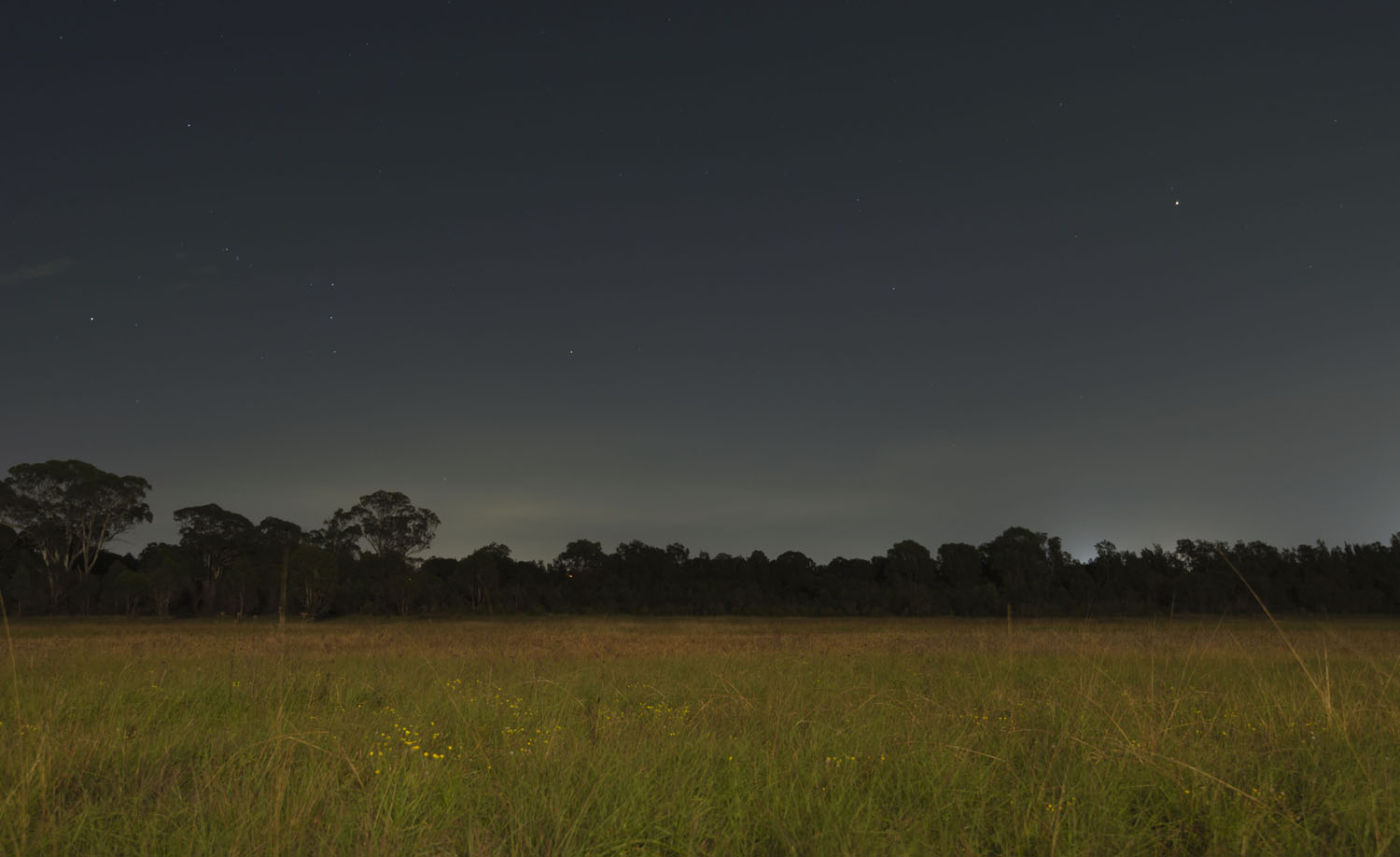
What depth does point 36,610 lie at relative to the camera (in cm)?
5597

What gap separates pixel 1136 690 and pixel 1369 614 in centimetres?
7215

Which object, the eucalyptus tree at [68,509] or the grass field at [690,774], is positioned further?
the eucalyptus tree at [68,509]

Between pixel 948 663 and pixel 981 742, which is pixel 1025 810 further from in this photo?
pixel 948 663

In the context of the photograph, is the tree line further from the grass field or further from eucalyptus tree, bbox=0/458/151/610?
the grass field

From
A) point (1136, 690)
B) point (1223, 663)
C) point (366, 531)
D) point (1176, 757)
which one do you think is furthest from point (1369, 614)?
point (366, 531)

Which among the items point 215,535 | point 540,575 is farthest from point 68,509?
point 540,575

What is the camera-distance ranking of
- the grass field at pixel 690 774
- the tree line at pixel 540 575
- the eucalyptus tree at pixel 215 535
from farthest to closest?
the eucalyptus tree at pixel 215 535, the tree line at pixel 540 575, the grass field at pixel 690 774

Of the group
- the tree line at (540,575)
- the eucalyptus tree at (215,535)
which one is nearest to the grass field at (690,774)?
the tree line at (540,575)

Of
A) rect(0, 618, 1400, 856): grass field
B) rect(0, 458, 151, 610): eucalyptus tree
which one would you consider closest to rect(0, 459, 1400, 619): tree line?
rect(0, 458, 151, 610): eucalyptus tree

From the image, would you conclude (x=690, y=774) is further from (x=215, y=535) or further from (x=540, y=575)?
(x=215, y=535)

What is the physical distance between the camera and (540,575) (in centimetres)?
7250

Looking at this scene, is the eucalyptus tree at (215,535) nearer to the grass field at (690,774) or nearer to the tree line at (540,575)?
the tree line at (540,575)

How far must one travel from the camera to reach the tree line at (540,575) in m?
57.4

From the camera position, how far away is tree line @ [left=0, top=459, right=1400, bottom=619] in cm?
5741
